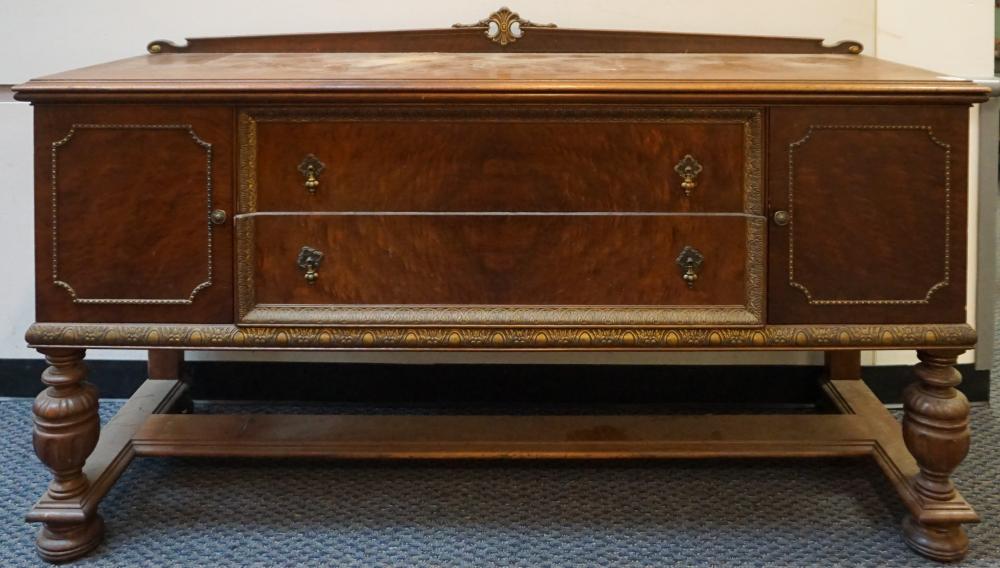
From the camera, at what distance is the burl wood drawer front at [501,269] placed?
108cm

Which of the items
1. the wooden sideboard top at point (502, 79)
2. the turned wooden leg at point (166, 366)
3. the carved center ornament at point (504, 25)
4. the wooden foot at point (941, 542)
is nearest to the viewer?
the wooden sideboard top at point (502, 79)

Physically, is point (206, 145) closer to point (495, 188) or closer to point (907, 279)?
point (495, 188)

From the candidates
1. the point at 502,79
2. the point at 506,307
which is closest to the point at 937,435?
the point at 506,307

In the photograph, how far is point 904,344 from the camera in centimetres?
108

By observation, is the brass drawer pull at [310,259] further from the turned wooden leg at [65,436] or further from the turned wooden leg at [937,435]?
the turned wooden leg at [937,435]

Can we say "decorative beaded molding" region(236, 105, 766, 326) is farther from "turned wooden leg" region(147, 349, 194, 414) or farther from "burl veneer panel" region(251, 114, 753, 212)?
"turned wooden leg" region(147, 349, 194, 414)

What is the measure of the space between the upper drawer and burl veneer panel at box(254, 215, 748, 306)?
0.02m

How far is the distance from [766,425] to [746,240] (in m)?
0.45

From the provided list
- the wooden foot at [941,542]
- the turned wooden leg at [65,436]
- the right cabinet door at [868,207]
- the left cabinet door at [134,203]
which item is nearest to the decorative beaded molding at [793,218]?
the right cabinet door at [868,207]

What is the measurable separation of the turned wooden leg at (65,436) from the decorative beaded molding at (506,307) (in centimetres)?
25

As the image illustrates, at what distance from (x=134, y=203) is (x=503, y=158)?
0.45 m

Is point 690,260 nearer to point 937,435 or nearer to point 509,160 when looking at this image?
point 509,160

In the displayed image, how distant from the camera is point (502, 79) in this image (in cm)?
105

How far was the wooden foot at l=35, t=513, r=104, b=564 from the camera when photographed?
1.15 meters
